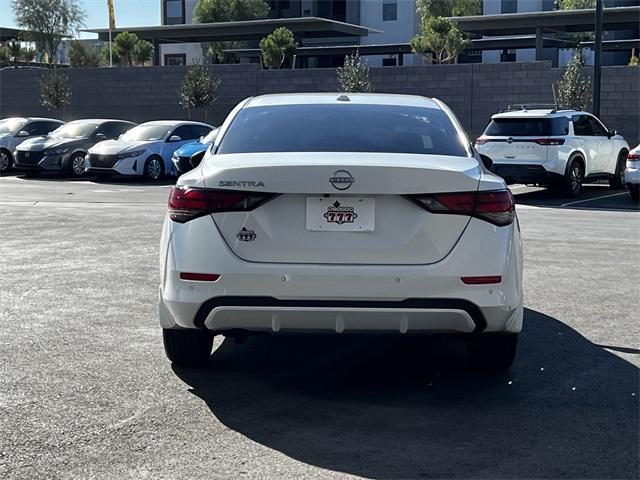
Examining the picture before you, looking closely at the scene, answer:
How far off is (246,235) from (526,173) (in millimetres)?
14054

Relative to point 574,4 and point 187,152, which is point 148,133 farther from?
point 574,4

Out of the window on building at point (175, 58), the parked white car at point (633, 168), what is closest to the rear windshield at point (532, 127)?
the parked white car at point (633, 168)

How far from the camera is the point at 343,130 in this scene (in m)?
5.67

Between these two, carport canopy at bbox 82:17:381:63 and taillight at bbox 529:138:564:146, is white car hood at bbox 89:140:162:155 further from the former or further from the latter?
carport canopy at bbox 82:17:381:63

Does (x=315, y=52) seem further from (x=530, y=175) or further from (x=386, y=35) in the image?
(x=530, y=175)

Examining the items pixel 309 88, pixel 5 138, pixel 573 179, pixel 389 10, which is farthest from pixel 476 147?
pixel 389 10

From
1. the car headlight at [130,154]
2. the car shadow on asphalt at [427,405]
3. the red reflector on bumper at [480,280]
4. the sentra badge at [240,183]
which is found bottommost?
the car shadow on asphalt at [427,405]

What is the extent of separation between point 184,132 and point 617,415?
20.2m

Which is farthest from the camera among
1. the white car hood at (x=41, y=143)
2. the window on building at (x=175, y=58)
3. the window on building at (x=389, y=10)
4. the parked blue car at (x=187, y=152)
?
the window on building at (x=175, y=58)

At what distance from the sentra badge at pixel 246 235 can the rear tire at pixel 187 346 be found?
0.85m

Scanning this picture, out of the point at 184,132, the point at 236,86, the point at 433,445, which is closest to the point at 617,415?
the point at 433,445

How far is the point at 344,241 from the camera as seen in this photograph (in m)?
4.81

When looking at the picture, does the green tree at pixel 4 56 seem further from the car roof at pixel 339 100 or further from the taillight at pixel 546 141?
the car roof at pixel 339 100

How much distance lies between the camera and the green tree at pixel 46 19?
7500 cm
